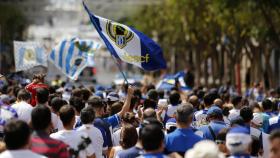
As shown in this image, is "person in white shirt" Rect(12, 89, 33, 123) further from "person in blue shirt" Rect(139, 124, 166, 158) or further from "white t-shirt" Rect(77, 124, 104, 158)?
"person in blue shirt" Rect(139, 124, 166, 158)

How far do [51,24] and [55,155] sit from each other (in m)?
136

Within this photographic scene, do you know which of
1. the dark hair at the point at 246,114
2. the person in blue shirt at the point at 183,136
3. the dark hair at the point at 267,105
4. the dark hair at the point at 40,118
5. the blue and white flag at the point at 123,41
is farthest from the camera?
the blue and white flag at the point at 123,41

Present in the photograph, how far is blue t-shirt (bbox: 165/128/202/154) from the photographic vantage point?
34.3 feet

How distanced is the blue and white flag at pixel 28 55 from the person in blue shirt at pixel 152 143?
38.5ft

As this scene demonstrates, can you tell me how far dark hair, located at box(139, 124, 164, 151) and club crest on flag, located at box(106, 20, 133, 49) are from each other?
6553mm

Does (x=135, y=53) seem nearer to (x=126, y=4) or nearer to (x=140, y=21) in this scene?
(x=140, y=21)

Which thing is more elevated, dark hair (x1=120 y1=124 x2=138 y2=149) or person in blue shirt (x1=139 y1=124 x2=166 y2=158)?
person in blue shirt (x1=139 y1=124 x2=166 y2=158)

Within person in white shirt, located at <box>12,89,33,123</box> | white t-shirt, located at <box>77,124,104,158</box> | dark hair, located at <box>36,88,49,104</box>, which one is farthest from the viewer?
dark hair, located at <box>36,88,49,104</box>

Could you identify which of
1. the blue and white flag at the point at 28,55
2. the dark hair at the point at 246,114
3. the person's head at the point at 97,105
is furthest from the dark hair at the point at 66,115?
the blue and white flag at the point at 28,55

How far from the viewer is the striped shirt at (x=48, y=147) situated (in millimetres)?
9367

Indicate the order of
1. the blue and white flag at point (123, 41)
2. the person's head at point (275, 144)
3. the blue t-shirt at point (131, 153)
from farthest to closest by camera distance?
the blue and white flag at point (123, 41) < the blue t-shirt at point (131, 153) < the person's head at point (275, 144)

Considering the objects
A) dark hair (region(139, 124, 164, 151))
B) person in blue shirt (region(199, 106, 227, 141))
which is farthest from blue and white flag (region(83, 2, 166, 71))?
dark hair (region(139, 124, 164, 151))

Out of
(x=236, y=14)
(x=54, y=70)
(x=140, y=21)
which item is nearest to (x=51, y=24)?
(x=140, y=21)

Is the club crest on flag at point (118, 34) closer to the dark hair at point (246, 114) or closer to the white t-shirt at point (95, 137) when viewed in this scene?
the dark hair at point (246, 114)
